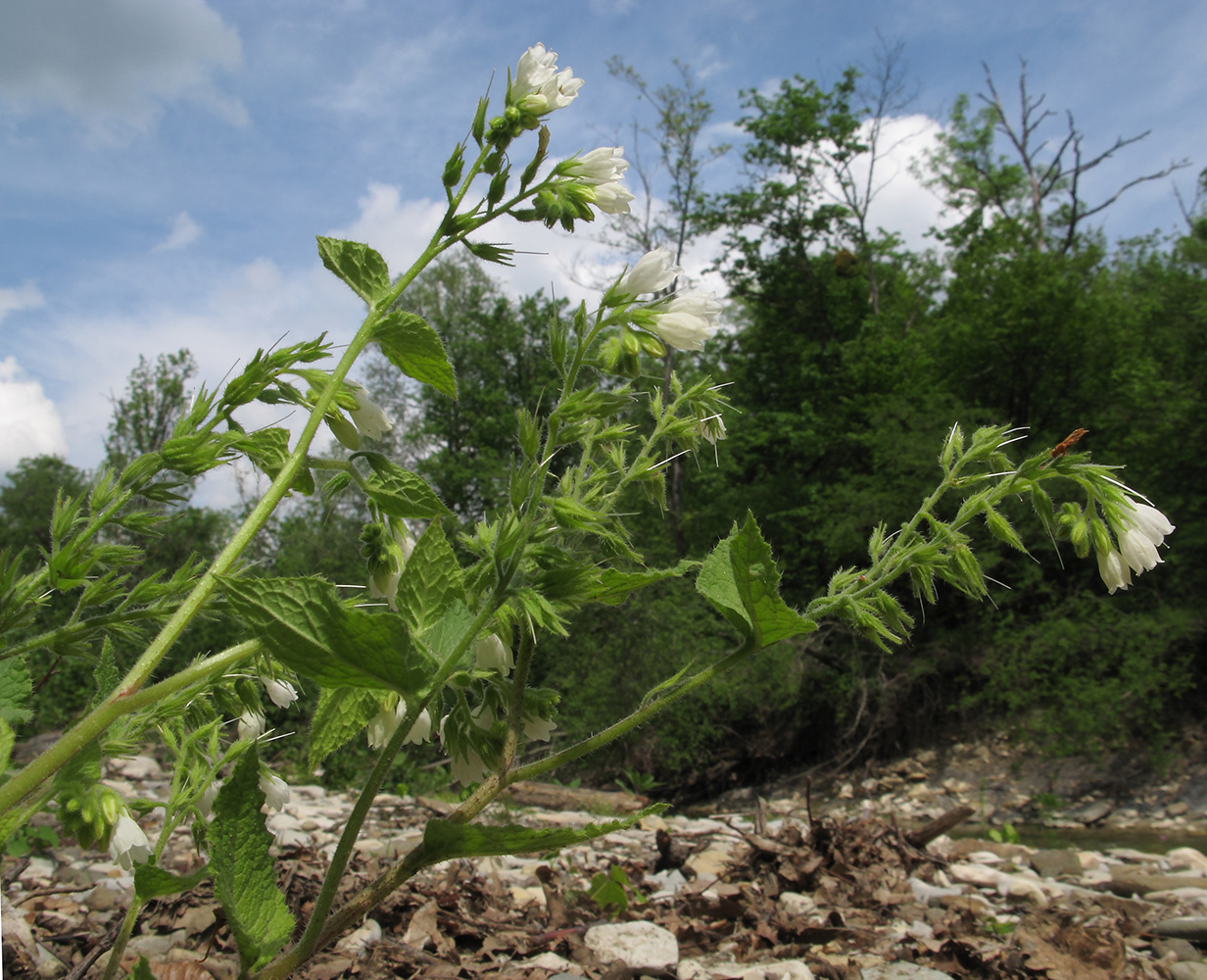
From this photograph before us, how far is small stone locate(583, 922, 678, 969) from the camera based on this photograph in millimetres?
1923

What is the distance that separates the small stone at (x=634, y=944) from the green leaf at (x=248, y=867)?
1.28 m

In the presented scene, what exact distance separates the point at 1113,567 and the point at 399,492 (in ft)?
3.57

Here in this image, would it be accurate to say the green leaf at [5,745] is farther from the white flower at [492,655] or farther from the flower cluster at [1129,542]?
the flower cluster at [1129,542]

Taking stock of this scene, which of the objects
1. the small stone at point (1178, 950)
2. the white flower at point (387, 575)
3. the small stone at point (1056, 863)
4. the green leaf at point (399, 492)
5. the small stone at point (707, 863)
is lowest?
the small stone at point (1056, 863)

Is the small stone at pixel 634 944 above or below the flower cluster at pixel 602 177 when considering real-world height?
below

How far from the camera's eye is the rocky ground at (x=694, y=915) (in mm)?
1834

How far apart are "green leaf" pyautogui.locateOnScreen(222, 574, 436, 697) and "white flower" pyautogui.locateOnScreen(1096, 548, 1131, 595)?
3.51 feet

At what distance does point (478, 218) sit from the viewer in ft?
3.38

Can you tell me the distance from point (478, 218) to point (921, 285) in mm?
25983

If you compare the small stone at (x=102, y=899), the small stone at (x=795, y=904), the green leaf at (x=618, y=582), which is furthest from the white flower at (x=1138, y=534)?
the small stone at (x=102, y=899)

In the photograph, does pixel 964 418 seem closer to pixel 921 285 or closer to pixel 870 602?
pixel 921 285

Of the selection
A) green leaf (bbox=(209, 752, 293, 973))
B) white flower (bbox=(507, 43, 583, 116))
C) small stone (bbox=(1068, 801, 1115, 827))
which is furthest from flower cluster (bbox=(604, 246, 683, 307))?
small stone (bbox=(1068, 801, 1115, 827))

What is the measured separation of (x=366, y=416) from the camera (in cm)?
116

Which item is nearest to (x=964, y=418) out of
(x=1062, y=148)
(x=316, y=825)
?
(x=1062, y=148)
